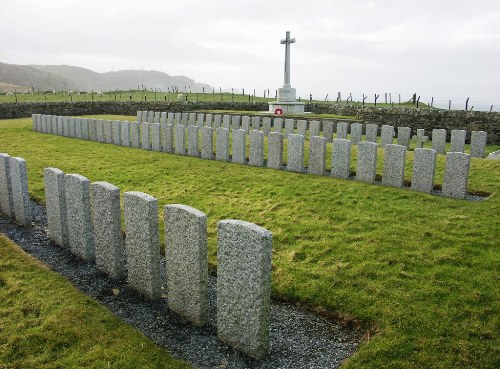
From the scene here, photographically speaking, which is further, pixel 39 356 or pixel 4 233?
pixel 4 233

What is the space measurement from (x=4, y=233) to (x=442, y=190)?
301 inches

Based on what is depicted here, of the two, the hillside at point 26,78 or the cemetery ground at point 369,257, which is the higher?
the hillside at point 26,78

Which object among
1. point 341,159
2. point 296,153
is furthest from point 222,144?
point 341,159

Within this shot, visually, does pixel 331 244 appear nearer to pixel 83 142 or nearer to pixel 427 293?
pixel 427 293

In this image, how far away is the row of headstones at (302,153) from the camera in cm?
762

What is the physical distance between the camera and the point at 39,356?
131 inches

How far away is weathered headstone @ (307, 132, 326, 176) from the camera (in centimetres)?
921

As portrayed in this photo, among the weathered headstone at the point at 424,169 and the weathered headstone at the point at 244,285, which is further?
the weathered headstone at the point at 424,169

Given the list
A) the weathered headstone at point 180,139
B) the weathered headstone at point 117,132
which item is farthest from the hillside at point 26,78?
the weathered headstone at point 180,139

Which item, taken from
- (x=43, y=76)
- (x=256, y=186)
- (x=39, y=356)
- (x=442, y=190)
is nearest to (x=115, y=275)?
(x=39, y=356)

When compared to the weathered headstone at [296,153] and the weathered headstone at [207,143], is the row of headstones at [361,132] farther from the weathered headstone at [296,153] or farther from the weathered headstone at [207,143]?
the weathered headstone at [296,153]

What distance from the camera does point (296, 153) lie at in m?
9.55

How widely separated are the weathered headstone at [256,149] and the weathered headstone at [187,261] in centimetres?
656

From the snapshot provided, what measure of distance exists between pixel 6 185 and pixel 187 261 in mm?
4612
